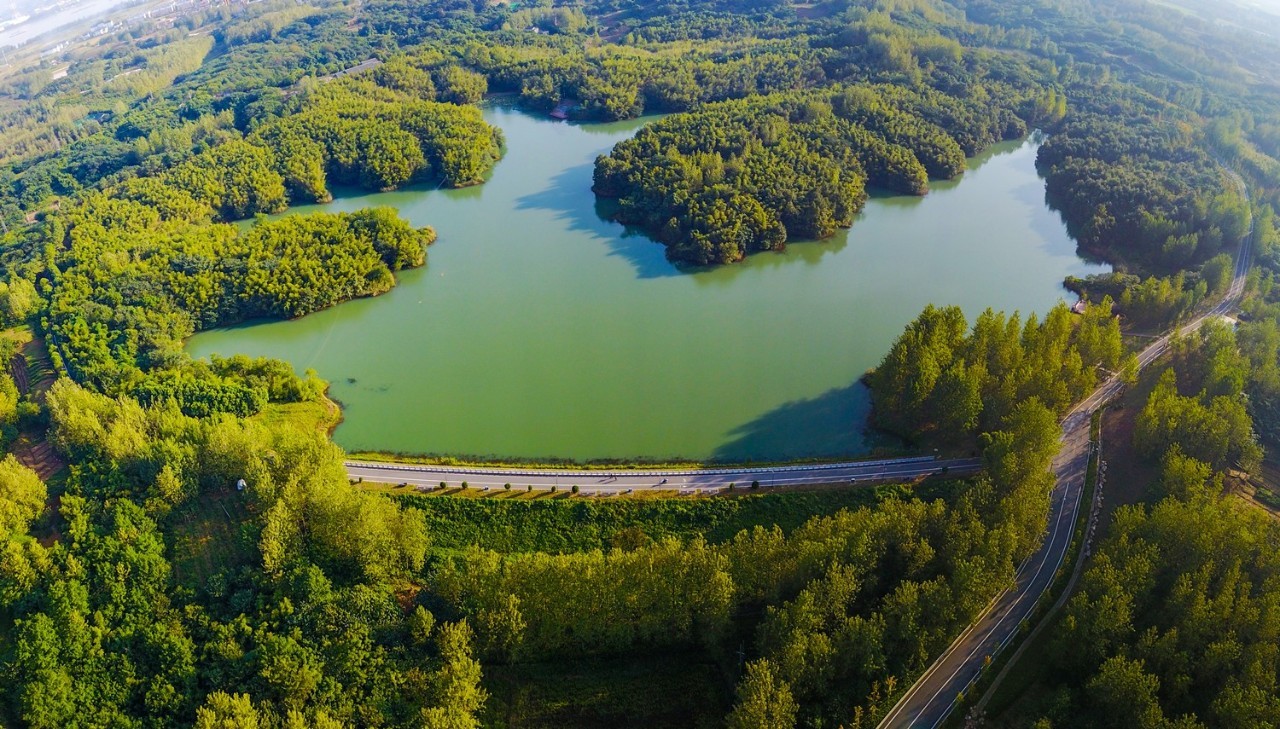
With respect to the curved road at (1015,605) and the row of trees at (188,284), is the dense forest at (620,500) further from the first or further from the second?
the curved road at (1015,605)

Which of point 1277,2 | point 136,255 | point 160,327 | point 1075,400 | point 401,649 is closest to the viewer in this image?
point 401,649

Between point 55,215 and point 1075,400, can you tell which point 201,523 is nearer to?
point 1075,400

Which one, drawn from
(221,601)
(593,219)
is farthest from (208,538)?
(593,219)

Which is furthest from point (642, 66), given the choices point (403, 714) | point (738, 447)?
point (403, 714)

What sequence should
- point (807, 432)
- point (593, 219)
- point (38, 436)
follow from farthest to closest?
point (593, 219) < point (807, 432) < point (38, 436)

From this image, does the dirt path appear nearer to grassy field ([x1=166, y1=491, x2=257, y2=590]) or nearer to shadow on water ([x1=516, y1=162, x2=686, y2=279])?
grassy field ([x1=166, y1=491, x2=257, y2=590])

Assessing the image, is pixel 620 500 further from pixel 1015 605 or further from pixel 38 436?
pixel 38 436

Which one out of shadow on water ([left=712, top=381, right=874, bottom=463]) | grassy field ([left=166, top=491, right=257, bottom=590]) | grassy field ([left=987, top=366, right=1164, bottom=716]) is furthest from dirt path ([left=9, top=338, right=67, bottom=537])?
grassy field ([left=987, top=366, right=1164, bottom=716])
